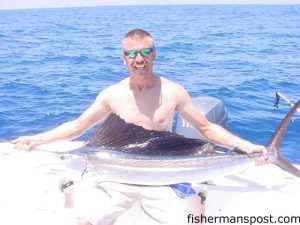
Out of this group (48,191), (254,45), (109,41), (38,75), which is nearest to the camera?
(48,191)

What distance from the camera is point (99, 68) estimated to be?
490 inches

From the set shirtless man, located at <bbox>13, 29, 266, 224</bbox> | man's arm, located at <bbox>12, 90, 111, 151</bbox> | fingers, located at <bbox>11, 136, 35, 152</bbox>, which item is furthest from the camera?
man's arm, located at <bbox>12, 90, 111, 151</bbox>

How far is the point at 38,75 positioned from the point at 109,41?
386 inches

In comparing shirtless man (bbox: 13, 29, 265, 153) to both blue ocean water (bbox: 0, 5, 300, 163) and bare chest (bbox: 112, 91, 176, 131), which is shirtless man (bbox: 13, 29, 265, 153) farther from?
blue ocean water (bbox: 0, 5, 300, 163)

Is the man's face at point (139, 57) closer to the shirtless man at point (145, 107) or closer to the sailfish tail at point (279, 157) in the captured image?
the shirtless man at point (145, 107)

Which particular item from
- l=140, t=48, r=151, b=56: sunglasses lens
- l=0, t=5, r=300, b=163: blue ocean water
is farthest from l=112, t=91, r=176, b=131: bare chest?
l=0, t=5, r=300, b=163: blue ocean water

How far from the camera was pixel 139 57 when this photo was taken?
272cm

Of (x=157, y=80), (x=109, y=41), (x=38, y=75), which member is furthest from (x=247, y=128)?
(x=109, y=41)

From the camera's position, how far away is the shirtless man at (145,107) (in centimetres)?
281

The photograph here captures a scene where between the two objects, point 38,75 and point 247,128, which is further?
point 38,75

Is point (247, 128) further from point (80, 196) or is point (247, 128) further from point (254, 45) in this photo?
point (254, 45)

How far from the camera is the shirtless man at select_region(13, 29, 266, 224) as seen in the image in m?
2.81

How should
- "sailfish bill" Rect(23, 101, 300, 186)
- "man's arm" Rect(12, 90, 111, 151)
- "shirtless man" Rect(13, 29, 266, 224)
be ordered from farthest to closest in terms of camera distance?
"man's arm" Rect(12, 90, 111, 151) < "shirtless man" Rect(13, 29, 266, 224) < "sailfish bill" Rect(23, 101, 300, 186)

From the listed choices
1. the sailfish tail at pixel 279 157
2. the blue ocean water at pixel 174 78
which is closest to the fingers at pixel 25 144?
the sailfish tail at pixel 279 157
